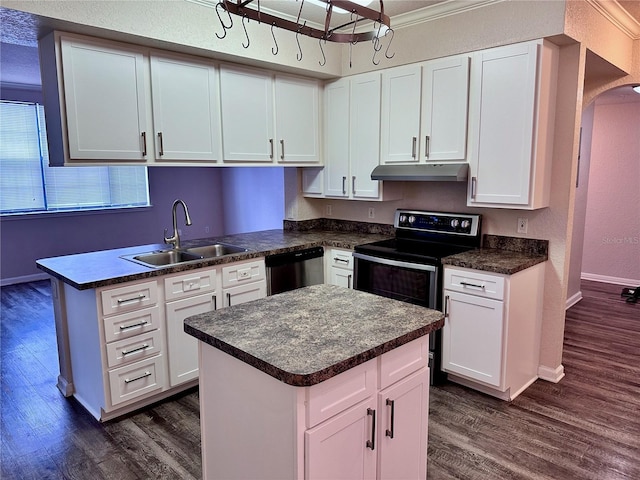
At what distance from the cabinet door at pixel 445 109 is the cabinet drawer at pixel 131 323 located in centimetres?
221

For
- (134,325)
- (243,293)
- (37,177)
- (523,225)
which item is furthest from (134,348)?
(37,177)

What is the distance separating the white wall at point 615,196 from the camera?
18.2ft

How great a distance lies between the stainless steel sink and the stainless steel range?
934 millimetres

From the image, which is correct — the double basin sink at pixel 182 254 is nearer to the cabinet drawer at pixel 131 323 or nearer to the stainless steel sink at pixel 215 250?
the stainless steel sink at pixel 215 250

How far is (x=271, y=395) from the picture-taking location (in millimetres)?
1483

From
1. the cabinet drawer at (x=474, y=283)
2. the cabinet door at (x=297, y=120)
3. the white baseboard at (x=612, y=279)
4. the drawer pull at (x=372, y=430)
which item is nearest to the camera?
the drawer pull at (x=372, y=430)

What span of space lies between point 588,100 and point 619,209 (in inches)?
99.4

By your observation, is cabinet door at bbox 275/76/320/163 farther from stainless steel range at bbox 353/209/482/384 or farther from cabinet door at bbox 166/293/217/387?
cabinet door at bbox 166/293/217/387

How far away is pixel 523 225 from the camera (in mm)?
3221

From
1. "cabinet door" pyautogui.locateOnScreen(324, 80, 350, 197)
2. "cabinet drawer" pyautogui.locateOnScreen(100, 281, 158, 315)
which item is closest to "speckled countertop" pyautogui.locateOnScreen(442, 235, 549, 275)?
"cabinet door" pyautogui.locateOnScreen(324, 80, 350, 197)

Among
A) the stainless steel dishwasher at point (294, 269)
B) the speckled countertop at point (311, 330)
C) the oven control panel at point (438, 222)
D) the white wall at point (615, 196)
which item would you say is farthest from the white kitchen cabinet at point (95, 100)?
the white wall at point (615, 196)

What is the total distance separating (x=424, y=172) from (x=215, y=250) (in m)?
1.71

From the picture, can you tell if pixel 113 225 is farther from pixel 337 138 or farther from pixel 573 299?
pixel 573 299

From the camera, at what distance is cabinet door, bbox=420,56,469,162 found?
124 inches
